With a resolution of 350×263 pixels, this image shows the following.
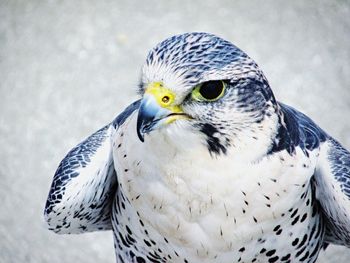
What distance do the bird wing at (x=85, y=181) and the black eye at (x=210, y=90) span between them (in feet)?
2.19

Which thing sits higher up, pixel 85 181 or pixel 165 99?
pixel 165 99

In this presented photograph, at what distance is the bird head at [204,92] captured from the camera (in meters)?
2.54

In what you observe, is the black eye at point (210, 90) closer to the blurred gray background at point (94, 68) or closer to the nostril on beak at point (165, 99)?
the nostril on beak at point (165, 99)

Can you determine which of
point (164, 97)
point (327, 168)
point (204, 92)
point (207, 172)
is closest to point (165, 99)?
point (164, 97)

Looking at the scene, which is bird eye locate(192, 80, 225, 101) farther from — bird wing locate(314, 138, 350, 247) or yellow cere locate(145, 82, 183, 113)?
bird wing locate(314, 138, 350, 247)

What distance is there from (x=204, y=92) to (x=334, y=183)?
2.57ft

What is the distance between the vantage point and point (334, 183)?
3.06m

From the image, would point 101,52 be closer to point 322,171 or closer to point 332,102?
point 332,102

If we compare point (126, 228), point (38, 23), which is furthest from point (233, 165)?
point (38, 23)

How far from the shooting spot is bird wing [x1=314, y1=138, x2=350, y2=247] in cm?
305

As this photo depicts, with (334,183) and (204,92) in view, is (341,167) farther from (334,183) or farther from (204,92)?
(204,92)

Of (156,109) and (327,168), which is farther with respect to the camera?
(327,168)

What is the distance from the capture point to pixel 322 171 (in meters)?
3.09

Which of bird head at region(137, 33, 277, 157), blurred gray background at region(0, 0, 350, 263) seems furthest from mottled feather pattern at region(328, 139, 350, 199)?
blurred gray background at region(0, 0, 350, 263)
